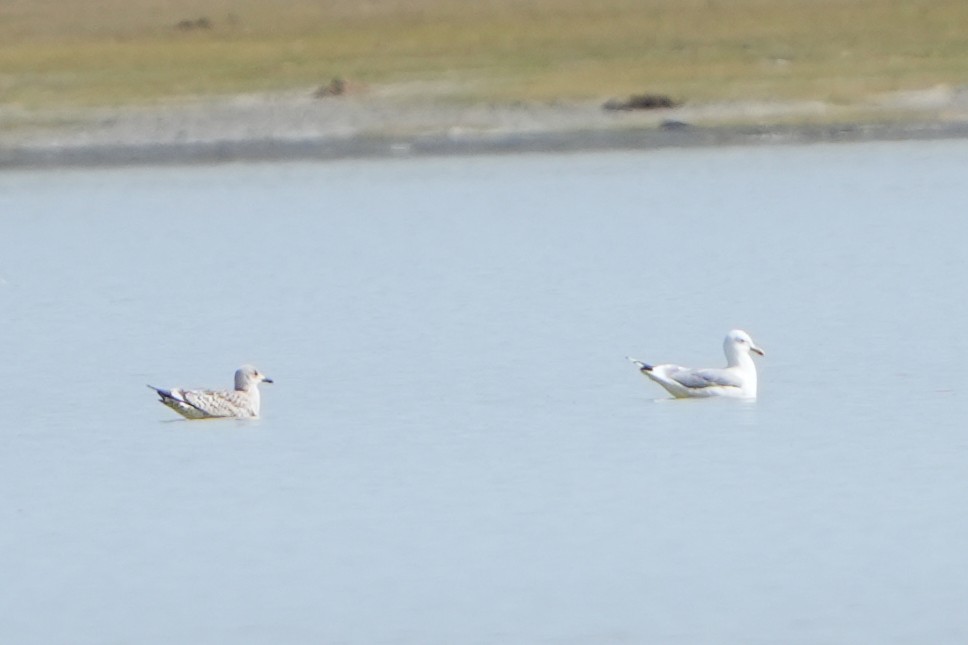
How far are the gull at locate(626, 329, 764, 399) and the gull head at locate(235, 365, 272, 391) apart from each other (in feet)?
5.61

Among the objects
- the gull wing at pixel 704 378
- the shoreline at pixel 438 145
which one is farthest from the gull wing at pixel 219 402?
the shoreline at pixel 438 145

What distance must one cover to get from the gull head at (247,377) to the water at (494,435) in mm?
195

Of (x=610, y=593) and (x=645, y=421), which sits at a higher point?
(x=645, y=421)

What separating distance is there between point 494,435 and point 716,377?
1.30 m

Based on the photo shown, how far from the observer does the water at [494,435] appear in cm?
723

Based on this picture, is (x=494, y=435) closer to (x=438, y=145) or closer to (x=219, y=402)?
(x=219, y=402)

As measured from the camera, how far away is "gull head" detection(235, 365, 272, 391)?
10.7m

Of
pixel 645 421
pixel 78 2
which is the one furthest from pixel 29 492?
pixel 78 2

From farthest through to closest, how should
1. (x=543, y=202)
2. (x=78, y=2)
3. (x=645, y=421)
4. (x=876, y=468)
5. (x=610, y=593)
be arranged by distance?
(x=78, y=2) → (x=543, y=202) → (x=645, y=421) → (x=876, y=468) → (x=610, y=593)

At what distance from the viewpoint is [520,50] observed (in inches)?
1164

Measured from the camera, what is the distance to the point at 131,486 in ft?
30.2

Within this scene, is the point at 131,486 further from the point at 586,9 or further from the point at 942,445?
the point at 586,9

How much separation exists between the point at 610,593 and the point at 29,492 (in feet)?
9.35

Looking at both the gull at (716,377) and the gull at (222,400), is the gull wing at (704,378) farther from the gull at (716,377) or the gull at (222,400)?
the gull at (222,400)
